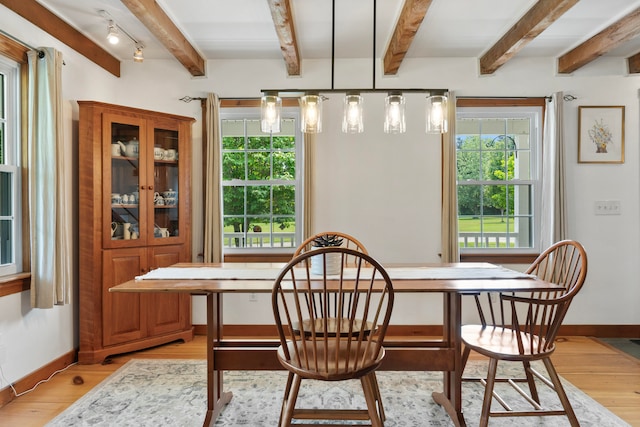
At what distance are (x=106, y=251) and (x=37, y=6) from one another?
1713 mm

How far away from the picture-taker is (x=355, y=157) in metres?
3.47

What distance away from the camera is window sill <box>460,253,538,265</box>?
3482 millimetres

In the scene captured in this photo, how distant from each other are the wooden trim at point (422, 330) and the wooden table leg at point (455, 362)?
1.26 m

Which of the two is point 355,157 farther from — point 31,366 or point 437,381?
point 31,366

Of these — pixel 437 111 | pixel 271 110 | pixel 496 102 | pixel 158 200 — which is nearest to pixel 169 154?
pixel 158 200

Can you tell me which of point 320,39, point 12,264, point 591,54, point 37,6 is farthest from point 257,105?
point 591,54

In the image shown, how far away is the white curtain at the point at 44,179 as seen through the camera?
7.90 ft

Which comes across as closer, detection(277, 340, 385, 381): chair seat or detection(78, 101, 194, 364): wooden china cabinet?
detection(277, 340, 385, 381): chair seat

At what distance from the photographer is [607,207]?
3.44 m

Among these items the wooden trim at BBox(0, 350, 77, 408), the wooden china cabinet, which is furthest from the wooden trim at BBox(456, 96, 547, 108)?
the wooden trim at BBox(0, 350, 77, 408)

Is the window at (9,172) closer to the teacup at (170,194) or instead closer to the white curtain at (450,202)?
the teacup at (170,194)

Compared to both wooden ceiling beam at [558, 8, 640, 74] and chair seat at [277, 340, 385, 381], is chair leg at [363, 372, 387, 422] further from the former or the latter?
wooden ceiling beam at [558, 8, 640, 74]

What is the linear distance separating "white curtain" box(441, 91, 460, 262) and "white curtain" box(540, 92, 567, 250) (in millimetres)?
795

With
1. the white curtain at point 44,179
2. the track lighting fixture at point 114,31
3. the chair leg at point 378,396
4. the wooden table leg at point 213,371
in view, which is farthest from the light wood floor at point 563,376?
the track lighting fixture at point 114,31
